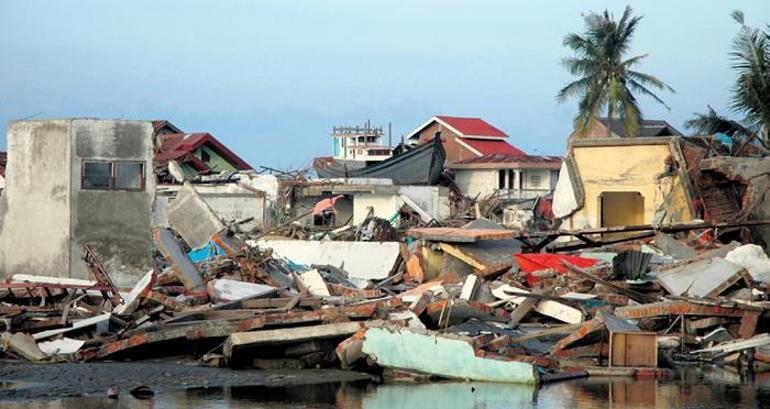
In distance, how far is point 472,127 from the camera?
227 ft

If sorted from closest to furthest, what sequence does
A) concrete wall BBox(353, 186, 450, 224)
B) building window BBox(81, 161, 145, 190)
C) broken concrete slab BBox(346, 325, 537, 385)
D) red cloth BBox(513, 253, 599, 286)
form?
broken concrete slab BBox(346, 325, 537, 385) → red cloth BBox(513, 253, 599, 286) → building window BBox(81, 161, 145, 190) → concrete wall BBox(353, 186, 450, 224)

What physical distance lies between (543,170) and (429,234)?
37.3 meters

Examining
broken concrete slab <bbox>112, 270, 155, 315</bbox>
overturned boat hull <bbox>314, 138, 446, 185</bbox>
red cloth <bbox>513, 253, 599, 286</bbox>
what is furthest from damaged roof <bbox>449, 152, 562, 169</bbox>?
broken concrete slab <bbox>112, 270, 155, 315</bbox>

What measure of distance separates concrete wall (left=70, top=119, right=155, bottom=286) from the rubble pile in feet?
1.66

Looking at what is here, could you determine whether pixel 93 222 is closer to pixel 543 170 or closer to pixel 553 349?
pixel 553 349

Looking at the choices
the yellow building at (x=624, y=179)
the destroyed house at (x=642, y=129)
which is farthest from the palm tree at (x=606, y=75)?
the yellow building at (x=624, y=179)

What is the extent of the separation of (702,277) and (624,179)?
9608mm

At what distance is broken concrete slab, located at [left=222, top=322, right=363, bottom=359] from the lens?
14.6 m

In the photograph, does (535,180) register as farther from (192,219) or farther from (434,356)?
(434,356)

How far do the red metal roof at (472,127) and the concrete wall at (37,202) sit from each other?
47.8 metres

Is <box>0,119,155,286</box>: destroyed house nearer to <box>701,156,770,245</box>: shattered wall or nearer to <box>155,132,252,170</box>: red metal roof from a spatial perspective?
<box>701,156,770,245</box>: shattered wall

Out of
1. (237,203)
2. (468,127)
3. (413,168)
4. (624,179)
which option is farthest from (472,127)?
(624,179)

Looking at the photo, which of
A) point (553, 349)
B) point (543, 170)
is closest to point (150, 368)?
point (553, 349)

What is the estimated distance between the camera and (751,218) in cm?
2394
